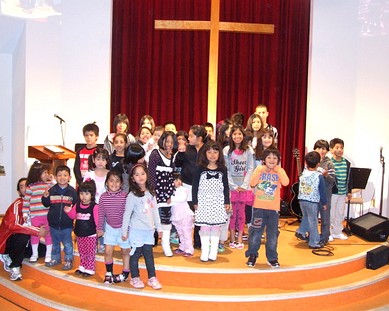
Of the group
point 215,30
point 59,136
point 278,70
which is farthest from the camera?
point 278,70

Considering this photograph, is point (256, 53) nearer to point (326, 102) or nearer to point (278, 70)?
point (278, 70)

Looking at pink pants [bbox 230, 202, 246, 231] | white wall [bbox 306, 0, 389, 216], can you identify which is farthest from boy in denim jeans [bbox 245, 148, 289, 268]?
white wall [bbox 306, 0, 389, 216]

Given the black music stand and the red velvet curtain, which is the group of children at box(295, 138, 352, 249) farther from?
the red velvet curtain

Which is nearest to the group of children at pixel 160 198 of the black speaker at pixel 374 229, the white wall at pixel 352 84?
the black speaker at pixel 374 229

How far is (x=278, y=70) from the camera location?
852cm

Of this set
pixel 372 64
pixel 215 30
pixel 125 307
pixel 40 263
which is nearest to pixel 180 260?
pixel 125 307

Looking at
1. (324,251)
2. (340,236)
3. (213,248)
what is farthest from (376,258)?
(213,248)

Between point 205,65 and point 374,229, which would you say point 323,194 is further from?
point 205,65

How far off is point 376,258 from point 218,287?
6.25ft

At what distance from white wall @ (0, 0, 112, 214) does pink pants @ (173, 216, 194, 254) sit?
311 cm

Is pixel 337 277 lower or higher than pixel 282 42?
lower

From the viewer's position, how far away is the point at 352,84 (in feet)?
26.8

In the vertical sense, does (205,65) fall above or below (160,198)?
above

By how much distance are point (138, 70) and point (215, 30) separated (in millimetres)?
1646
